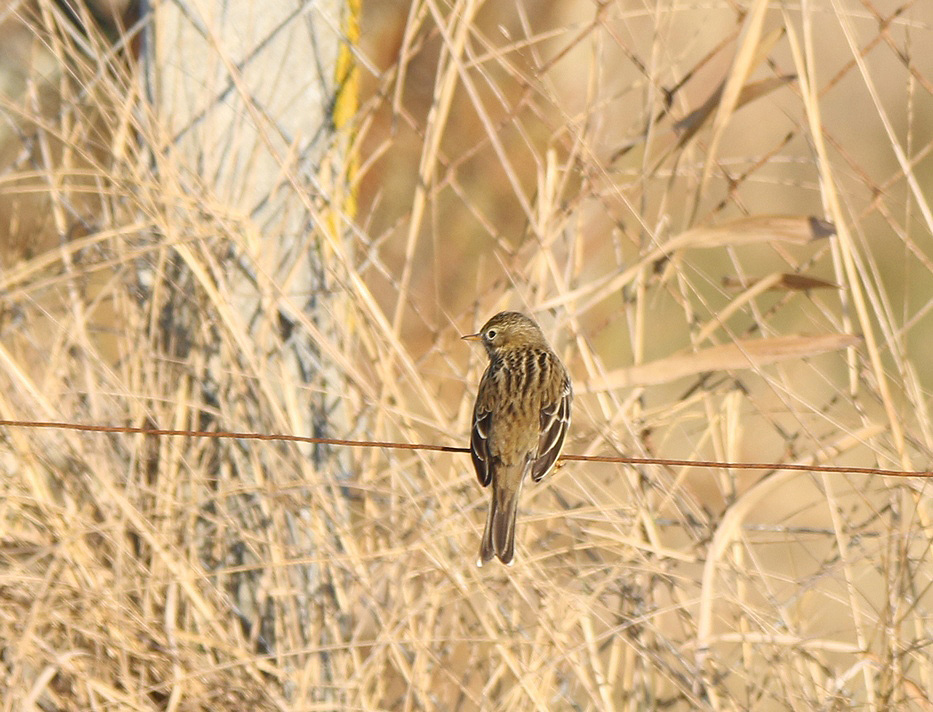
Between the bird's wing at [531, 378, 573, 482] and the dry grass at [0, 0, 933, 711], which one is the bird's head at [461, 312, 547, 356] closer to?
the dry grass at [0, 0, 933, 711]

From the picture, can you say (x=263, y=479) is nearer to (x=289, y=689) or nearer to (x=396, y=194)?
(x=289, y=689)

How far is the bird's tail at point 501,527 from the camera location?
241 centimetres

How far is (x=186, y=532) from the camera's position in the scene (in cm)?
286

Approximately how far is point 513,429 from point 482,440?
0.27ft

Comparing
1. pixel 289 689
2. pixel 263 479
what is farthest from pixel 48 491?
pixel 289 689

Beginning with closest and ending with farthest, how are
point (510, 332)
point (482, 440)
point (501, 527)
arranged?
point (501, 527), point (482, 440), point (510, 332)

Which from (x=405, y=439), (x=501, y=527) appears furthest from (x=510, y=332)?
(x=501, y=527)

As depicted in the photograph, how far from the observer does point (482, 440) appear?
8.34 feet

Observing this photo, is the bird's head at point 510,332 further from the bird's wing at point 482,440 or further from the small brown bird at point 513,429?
the bird's wing at point 482,440

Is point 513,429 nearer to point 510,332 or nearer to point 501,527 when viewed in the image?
point 501,527

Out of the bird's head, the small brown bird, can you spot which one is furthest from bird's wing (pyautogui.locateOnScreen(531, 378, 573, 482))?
the bird's head

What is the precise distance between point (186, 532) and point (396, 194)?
2.49 meters

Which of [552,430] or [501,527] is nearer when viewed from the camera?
[501,527]

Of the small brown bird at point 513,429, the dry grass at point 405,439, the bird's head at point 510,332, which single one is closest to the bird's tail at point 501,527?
the small brown bird at point 513,429
